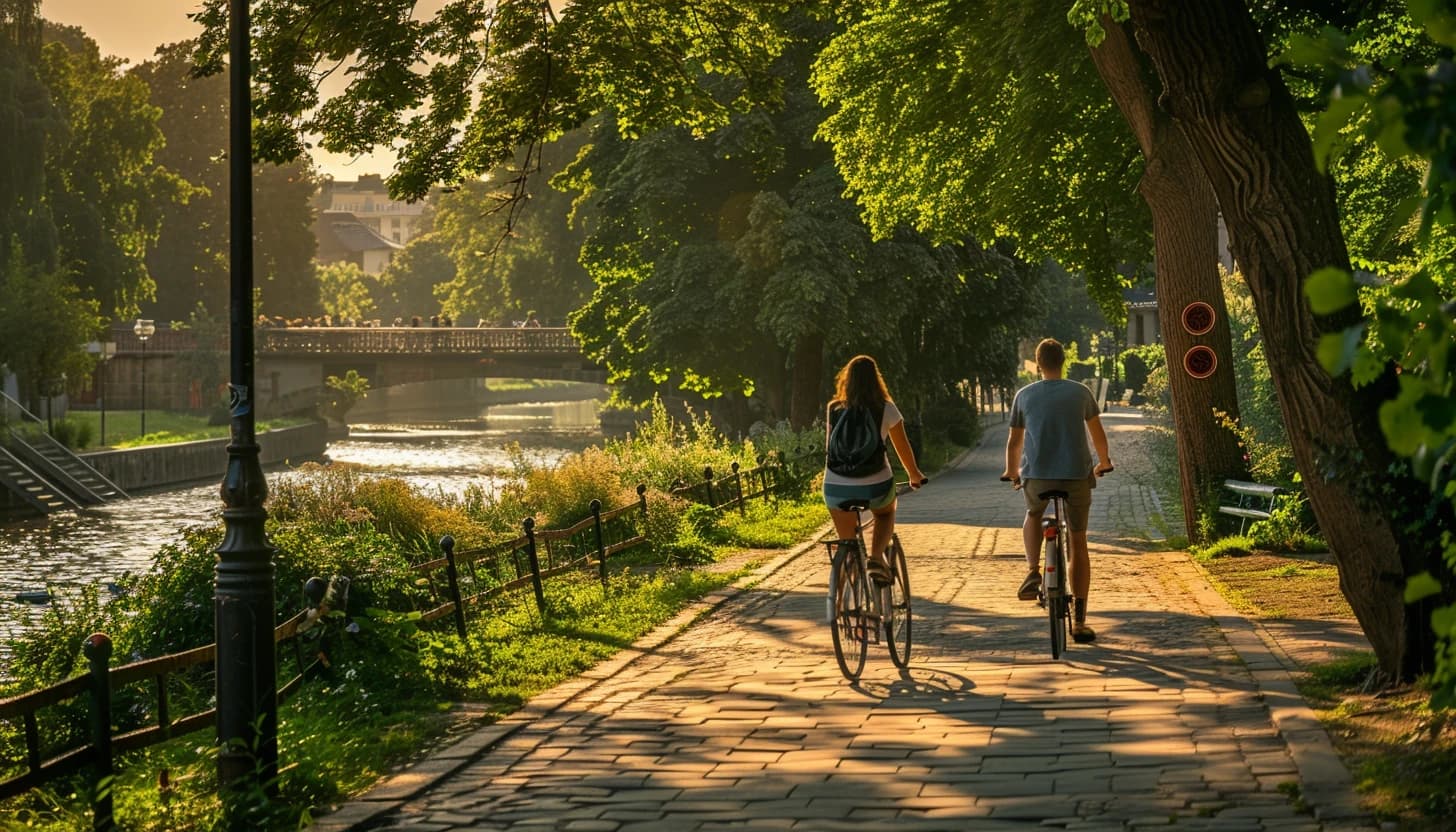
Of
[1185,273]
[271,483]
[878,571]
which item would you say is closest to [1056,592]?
[878,571]

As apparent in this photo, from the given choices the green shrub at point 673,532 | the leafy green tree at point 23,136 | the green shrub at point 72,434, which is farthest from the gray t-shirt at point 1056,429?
the green shrub at point 72,434

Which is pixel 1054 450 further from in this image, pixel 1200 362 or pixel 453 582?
pixel 1200 362

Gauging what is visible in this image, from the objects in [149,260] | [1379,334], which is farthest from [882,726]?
[149,260]

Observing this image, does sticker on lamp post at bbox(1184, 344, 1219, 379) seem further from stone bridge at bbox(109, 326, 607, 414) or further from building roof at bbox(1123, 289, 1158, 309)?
building roof at bbox(1123, 289, 1158, 309)

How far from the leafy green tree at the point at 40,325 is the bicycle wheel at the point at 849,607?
39.3 m

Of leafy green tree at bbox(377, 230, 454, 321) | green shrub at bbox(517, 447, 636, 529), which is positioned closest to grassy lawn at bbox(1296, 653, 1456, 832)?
green shrub at bbox(517, 447, 636, 529)

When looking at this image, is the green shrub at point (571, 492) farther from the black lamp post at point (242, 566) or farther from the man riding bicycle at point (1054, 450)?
A: the black lamp post at point (242, 566)

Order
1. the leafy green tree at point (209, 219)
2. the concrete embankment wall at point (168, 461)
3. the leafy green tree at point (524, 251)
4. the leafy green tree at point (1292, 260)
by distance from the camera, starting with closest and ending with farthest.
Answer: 1. the leafy green tree at point (1292, 260)
2. the concrete embankment wall at point (168, 461)
3. the leafy green tree at point (524, 251)
4. the leafy green tree at point (209, 219)

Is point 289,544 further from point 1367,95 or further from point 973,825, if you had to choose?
point 1367,95

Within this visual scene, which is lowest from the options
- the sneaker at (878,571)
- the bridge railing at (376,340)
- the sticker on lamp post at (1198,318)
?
the sneaker at (878,571)

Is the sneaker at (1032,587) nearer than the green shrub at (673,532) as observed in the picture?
Yes

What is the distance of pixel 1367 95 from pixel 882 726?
217 inches

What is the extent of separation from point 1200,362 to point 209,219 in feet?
239

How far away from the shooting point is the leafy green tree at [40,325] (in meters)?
45.0
